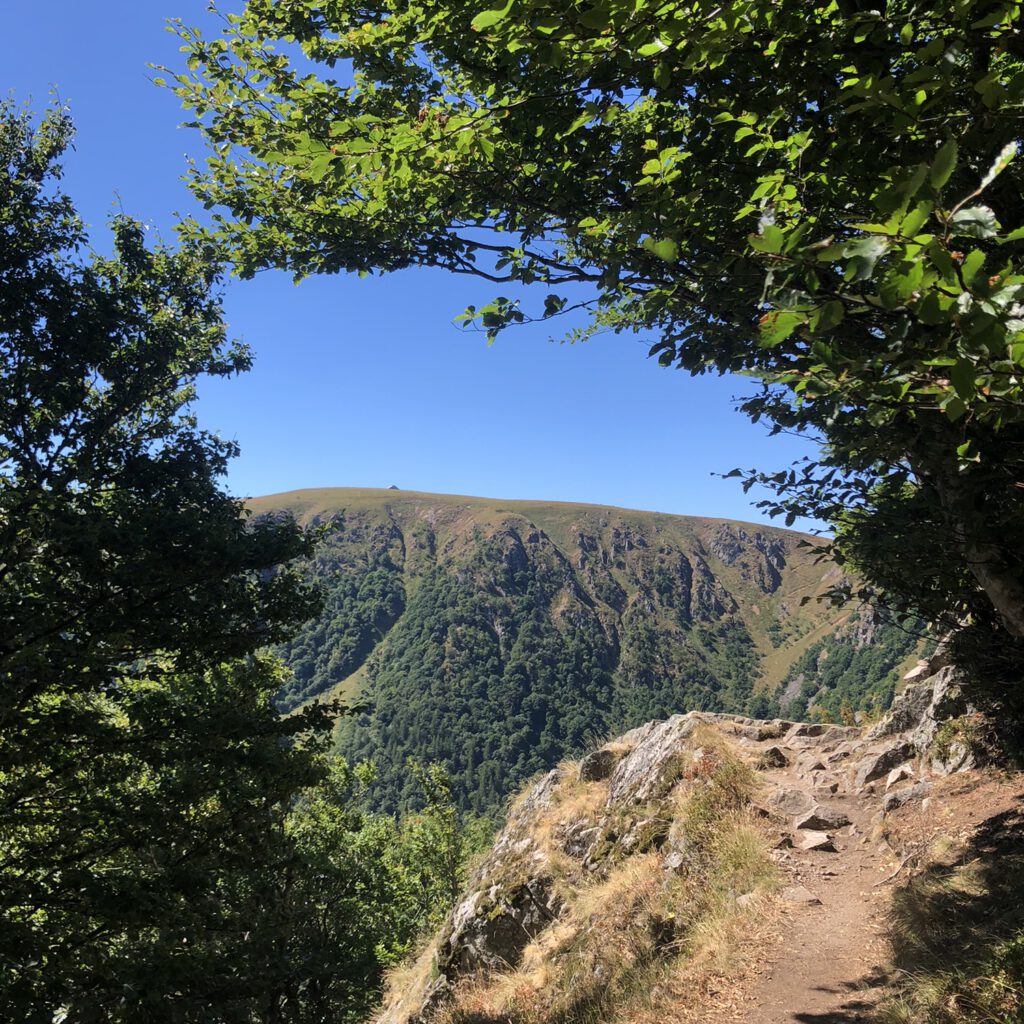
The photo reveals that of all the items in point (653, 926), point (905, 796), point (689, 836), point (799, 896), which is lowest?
point (653, 926)

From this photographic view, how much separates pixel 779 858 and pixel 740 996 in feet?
11.2

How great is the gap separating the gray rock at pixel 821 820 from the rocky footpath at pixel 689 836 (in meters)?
0.02

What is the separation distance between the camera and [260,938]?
27.1ft

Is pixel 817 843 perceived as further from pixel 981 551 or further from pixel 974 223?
pixel 974 223

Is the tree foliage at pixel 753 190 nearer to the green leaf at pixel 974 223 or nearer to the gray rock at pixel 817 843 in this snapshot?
the green leaf at pixel 974 223

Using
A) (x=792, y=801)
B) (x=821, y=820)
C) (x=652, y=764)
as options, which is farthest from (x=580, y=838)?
(x=821, y=820)

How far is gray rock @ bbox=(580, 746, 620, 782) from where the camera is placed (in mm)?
16578

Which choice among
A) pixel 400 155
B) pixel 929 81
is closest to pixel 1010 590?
pixel 929 81

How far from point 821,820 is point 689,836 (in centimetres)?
245

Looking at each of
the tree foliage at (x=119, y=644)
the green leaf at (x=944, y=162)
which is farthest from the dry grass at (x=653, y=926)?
the green leaf at (x=944, y=162)

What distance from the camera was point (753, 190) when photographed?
365 cm

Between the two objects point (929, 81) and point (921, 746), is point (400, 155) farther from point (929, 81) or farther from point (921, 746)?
point (921, 746)

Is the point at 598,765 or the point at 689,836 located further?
the point at 598,765

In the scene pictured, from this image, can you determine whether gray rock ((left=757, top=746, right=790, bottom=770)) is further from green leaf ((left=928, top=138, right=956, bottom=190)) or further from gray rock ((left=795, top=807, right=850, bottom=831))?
green leaf ((left=928, top=138, right=956, bottom=190))
